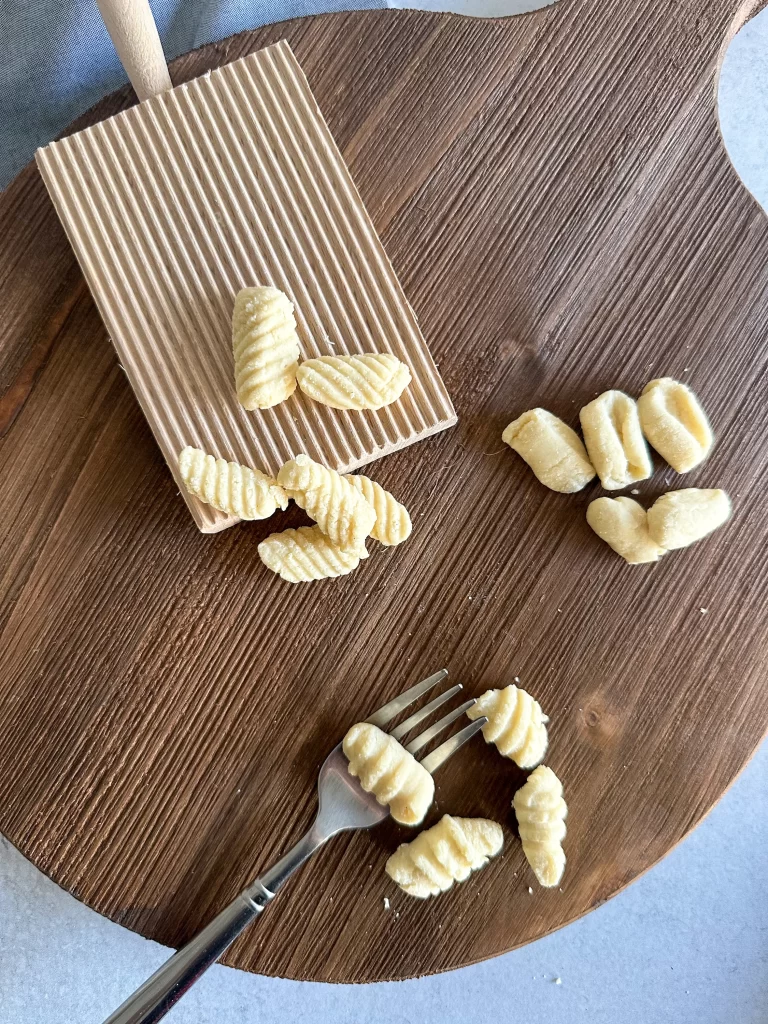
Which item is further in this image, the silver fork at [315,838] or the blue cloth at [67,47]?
the blue cloth at [67,47]

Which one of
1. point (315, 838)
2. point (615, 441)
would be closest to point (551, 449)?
point (615, 441)

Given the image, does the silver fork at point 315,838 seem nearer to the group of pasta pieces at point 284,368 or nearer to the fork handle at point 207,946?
the fork handle at point 207,946

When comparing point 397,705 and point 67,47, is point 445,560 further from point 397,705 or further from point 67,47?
point 67,47

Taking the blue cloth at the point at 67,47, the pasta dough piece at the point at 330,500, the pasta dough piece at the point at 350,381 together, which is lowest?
the pasta dough piece at the point at 330,500

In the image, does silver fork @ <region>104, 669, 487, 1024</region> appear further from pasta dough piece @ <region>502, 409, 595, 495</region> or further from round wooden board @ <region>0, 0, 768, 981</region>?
pasta dough piece @ <region>502, 409, 595, 495</region>

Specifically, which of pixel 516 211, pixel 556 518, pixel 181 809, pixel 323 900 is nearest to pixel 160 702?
pixel 181 809

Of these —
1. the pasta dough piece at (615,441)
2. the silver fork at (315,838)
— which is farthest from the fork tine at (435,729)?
the pasta dough piece at (615,441)
